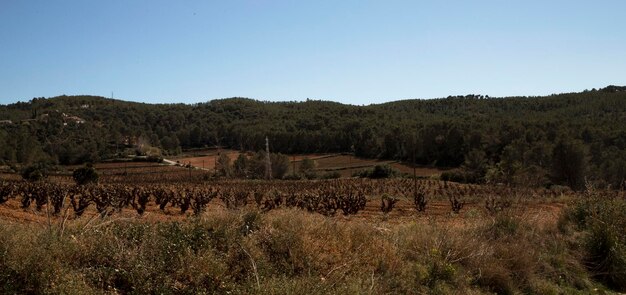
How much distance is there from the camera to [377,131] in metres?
119

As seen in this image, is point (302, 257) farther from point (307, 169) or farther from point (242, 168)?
point (242, 168)

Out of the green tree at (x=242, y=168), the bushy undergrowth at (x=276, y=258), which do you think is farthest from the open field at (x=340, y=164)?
the bushy undergrowth at (x=276, y=258)

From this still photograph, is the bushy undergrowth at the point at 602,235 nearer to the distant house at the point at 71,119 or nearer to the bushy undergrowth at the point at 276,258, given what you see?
the bushy undergrowth at the point at 276,258

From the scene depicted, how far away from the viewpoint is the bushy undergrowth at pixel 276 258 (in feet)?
17.4

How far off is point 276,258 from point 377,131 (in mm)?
113479

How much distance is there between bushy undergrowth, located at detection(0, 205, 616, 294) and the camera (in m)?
5.30

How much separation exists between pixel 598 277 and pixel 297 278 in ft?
21.7

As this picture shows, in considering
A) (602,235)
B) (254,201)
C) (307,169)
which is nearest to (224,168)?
(307,169)

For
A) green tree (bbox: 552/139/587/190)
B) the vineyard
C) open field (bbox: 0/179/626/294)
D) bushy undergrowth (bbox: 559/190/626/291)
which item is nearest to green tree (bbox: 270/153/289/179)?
the vineyard

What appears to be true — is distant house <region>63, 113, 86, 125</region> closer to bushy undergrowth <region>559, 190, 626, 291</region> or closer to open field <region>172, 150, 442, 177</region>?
open field <region>172, 150, 442, 177</region>

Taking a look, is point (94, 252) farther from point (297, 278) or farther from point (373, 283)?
point (373, 283)

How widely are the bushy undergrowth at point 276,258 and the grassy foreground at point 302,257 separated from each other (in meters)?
0.02

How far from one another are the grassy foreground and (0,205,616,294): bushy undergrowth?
0.02 metres

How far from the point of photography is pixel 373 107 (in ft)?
563
